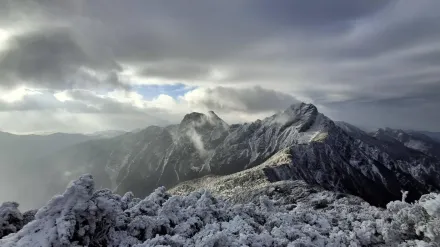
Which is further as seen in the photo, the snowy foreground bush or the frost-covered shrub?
the frost-covered shrub

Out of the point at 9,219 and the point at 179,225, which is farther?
the point at 179,225

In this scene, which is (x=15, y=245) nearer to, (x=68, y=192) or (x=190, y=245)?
(x=68, y=192)

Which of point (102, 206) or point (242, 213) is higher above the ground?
point (102, 206)

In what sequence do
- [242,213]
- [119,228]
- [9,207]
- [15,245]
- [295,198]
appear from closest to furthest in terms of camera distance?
[15,245]
[119,228]
[9,207]
[242,213]
[295,198]

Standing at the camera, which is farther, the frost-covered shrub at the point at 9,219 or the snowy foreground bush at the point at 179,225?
the frost-covered shrub at the point at 9,219

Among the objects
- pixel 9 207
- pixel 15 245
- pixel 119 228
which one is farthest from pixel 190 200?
pixel 15 245

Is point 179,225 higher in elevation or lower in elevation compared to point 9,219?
lower

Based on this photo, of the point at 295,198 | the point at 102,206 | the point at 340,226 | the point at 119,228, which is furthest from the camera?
the point at 295,198

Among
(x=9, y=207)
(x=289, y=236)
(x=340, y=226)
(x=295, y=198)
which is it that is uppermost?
(x=9, y=207)
